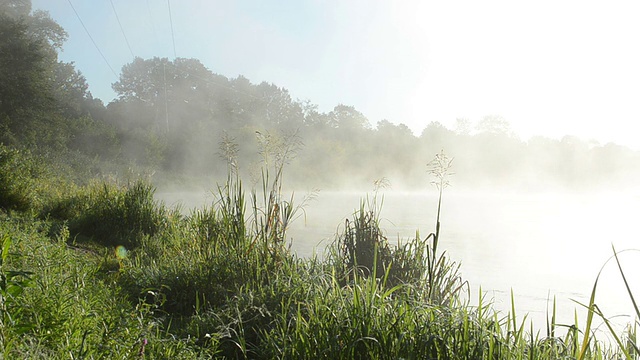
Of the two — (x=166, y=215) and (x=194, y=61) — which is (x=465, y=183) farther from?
(x=166, y=215)

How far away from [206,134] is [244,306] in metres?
29.3

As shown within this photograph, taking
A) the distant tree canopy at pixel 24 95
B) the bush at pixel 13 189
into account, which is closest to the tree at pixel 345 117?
the distant tree canopy at pixel 24 95

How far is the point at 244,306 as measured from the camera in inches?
118

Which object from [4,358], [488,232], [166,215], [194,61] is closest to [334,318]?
[4,358]

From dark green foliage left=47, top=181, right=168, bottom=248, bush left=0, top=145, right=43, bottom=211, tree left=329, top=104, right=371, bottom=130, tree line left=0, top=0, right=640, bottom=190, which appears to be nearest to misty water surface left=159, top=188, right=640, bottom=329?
dark green foliage left=47, top=181, right=168, bottom=248

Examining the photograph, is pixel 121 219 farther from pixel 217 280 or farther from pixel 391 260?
pixel 391 260

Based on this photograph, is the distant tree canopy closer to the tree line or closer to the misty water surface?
the tree line

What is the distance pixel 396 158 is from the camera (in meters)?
37.5

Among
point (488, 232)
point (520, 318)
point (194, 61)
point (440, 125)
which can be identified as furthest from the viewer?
point (194, 61)

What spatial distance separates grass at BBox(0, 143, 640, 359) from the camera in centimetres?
195

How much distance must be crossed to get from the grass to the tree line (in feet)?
41.9

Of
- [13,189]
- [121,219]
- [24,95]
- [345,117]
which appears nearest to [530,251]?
[121,219]

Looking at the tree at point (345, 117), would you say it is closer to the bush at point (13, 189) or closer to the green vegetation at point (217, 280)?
the green vegetation at point (217, 280)

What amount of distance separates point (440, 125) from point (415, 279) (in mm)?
42324
